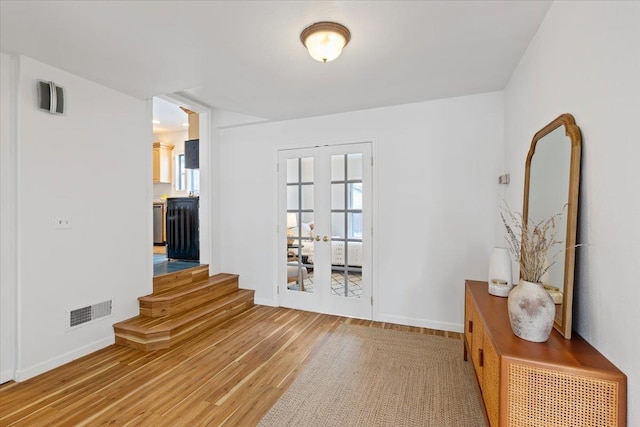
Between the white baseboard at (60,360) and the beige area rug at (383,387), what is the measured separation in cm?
192

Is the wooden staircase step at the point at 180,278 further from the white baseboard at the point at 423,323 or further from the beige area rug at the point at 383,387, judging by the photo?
the white baseboard at the point at 423,323

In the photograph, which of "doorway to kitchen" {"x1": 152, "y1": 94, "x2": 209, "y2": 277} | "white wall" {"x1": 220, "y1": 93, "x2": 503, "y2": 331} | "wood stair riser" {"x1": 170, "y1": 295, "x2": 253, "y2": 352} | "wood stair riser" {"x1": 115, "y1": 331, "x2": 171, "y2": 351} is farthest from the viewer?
"doorway to kitchen" {"x1": 152, "y1": 94, "x2": 209, "y2": 277}

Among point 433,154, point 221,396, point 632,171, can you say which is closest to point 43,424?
point 221,396

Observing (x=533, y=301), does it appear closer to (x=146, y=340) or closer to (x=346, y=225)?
(x=346, y=225)

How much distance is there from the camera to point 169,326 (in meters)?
2.92

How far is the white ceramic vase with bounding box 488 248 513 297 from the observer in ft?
6.91

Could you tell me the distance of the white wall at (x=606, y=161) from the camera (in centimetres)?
107

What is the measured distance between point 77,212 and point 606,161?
3.59 metres

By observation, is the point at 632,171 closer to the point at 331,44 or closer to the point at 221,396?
the point at 331,44

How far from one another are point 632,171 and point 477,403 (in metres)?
1.70

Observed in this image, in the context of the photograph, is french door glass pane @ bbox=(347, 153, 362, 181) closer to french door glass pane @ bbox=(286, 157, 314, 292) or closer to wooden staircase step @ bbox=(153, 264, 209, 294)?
french door glass pane @ bbox=(286, 157, 314, 292)

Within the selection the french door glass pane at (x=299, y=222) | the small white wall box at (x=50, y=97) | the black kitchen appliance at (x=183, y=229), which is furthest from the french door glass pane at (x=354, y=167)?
the small white wall box at (x=50, y=97)

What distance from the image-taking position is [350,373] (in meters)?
2.41

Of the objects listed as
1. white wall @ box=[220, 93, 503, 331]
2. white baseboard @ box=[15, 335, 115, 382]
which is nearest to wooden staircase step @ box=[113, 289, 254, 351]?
white baseboard @ box=[15, 335, 115, 382]
